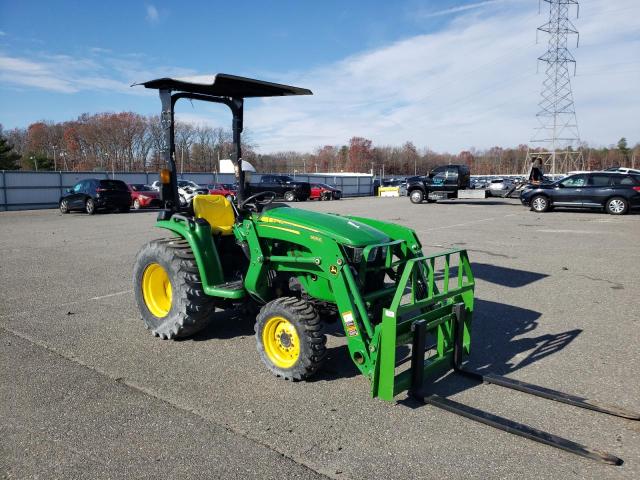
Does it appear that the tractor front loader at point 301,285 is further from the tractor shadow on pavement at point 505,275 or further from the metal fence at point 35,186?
the metal fence at point 35,186

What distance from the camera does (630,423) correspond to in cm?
349

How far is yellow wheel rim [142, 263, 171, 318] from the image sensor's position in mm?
5469

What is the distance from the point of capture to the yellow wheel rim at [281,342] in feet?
13.4

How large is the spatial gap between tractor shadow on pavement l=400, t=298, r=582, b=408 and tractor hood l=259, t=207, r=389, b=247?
1.32 metres

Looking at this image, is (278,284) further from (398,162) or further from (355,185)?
(398,162)

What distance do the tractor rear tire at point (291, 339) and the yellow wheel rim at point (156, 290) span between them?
5.59 feet

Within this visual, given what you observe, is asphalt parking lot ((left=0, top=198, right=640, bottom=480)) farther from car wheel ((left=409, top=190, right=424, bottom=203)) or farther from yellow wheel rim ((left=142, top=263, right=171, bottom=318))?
car wheel ((left=409, top=190, right=424, bottom=203))

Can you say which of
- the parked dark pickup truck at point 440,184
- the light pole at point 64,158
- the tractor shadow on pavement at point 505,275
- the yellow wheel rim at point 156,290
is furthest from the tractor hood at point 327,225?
the light pole at point 64,158

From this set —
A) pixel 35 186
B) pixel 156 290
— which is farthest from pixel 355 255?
pixel 35 186

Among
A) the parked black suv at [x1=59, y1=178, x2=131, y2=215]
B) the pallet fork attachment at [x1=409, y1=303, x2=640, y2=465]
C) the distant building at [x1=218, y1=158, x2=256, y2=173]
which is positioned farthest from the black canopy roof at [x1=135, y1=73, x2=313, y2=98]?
the parked black suv at [x1=59, y1=178, x2=131, y2=215]

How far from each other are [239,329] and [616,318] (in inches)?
177

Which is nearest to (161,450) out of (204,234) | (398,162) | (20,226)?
(204,234)

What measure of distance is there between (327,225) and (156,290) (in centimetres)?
236

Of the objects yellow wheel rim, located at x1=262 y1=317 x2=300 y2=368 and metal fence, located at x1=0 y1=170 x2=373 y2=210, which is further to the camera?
metal fence, located at x1=0 y1=170 x2=373 y2=210
